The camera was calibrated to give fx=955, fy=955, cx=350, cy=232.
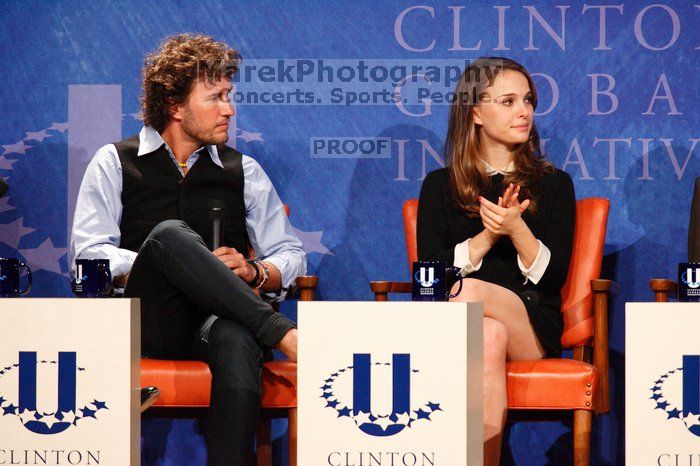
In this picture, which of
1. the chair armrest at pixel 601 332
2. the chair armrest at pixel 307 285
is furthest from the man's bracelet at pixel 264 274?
the chair armrest at pixel 601 332

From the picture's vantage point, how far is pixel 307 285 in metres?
3.12

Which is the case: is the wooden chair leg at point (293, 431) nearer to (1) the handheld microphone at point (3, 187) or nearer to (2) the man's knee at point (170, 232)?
(2) the man's knee at point (170, 232)

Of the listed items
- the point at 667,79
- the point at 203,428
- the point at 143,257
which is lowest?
the point at 203,428

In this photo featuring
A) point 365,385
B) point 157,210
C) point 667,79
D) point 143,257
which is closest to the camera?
point 365,385

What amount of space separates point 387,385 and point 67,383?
0.75m

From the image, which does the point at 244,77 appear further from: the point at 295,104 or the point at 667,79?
the point at 667,79

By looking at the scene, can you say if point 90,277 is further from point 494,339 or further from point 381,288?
point 494,339

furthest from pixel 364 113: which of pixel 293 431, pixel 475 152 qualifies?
pixel 293 431

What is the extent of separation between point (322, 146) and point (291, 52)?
1.27 feet

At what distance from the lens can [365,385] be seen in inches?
87.0

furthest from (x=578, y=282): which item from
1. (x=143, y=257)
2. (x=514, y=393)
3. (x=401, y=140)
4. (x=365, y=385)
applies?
(x=143, y=257)

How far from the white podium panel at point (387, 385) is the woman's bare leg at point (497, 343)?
343 mm

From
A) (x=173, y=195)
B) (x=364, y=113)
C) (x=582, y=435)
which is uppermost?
(x=364, y=113)

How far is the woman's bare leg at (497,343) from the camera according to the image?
101 inches
